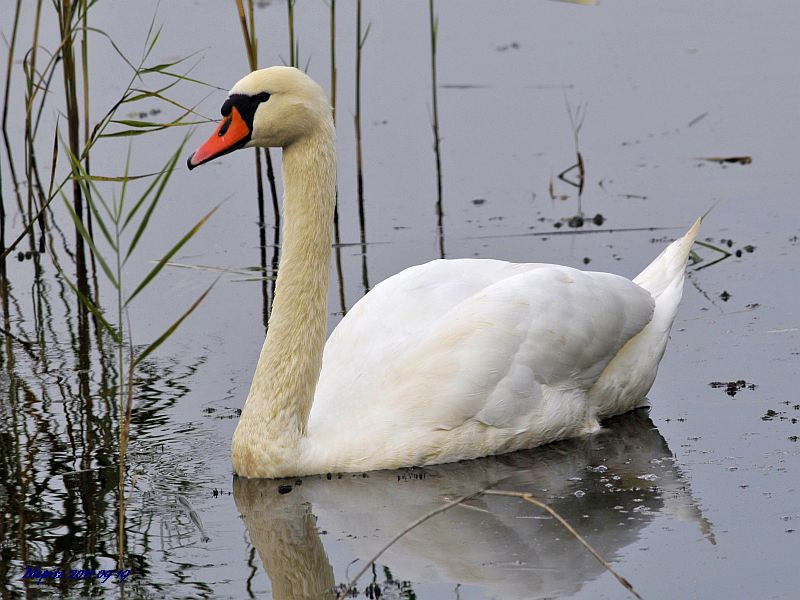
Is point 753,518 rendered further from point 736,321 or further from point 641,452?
point 736,321

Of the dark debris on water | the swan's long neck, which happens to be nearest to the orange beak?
the swan's long neck

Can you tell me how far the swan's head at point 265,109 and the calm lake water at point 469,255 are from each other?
60 centimetres

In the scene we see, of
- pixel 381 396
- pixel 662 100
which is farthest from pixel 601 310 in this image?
pixel 662 100

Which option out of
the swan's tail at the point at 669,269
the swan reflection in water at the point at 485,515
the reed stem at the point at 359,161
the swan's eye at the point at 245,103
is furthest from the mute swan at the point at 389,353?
the reed stem at the point at 359,161

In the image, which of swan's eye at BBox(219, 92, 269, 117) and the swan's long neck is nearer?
swan's eye at BBox(219, 92, 269, 117)

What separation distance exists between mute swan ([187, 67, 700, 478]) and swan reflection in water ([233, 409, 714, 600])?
11 centimetres

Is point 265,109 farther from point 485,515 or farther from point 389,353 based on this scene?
point 485,515

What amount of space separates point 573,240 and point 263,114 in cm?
401

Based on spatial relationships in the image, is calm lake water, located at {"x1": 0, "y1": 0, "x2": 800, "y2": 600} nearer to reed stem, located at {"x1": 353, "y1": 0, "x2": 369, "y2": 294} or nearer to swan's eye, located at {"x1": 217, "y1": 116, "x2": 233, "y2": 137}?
reed stem, located at {"x1": 353, "y1": 0, "x2": 369, "y2": 294}

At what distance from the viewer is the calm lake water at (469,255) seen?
19.8ft

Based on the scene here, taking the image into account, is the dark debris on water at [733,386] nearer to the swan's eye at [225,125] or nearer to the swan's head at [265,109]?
the swan's head at [265,109]

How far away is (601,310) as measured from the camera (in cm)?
751

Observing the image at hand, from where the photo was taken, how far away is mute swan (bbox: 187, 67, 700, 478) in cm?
685

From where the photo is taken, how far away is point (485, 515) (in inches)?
253
